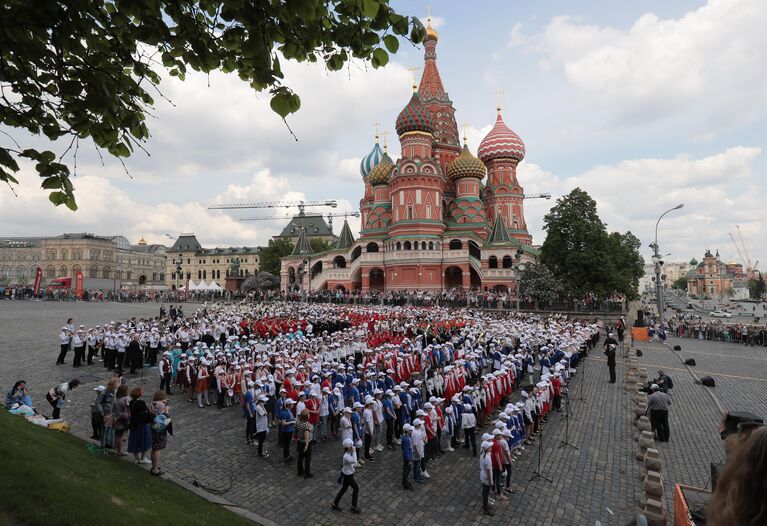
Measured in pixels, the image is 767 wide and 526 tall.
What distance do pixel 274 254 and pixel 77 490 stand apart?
7046 centimetres

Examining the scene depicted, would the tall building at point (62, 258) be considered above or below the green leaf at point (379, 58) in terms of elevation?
above

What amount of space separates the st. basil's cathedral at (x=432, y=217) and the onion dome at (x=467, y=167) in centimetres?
12

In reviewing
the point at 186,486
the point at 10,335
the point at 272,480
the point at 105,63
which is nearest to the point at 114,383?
the point at 186,486

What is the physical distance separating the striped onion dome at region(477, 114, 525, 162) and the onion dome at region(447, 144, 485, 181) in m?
4.99

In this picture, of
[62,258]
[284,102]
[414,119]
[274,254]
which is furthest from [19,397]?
[62,258]

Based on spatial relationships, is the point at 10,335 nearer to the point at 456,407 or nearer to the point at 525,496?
the point at 456,407

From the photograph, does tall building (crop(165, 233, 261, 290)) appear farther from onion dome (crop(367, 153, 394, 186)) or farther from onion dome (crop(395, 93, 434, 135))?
onion dome (crop(395, 93, 434, 135))

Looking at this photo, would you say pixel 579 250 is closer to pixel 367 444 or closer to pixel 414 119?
pixel 414 119

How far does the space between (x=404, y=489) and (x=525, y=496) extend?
94.6 inches

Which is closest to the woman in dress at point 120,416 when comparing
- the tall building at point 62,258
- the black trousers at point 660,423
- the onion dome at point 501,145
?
the black trousers at point 660,423

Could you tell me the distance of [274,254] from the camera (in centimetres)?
7438

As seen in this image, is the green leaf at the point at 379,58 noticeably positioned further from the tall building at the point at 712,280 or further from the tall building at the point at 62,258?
the tall building at the point at 712,280

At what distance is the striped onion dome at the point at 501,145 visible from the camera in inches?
2235

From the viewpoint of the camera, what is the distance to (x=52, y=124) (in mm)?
4441
